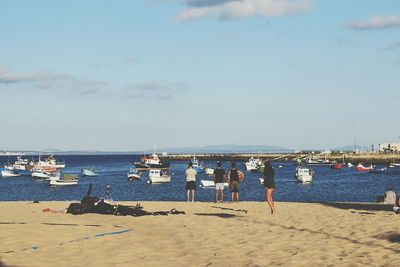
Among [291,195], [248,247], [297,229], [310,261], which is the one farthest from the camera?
[291,195]

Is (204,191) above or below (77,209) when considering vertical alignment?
below

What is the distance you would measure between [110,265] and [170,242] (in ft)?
8.77

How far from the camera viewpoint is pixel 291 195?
2094 inches

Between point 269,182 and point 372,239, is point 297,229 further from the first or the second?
point 269,182

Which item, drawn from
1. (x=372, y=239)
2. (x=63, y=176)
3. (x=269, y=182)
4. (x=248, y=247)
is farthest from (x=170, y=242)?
(x=63, y=176)

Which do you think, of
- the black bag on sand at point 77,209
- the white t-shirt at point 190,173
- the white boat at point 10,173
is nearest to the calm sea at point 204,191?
the white t-shirt at point 190,173

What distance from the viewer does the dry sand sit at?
33.7 ft

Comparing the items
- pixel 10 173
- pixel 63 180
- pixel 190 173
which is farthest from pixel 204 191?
pixel 10 173

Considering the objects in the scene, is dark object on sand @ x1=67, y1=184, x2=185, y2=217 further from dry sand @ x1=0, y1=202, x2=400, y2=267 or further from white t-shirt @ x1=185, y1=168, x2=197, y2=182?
white t-shirt @ x1=185, y1=168, x2=197, y2=182

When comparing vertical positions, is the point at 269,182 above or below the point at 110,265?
above

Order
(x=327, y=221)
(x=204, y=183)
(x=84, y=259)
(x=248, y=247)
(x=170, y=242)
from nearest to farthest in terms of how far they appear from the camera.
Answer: (x=84, y=259) < (x=248, y=247) < (x=170, y=242) < (x=327, y=221) < (x=204, y=183)

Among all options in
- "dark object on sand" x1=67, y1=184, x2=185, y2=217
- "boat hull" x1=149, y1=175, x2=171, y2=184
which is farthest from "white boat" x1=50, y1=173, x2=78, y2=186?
"dark object on sand" x1=67, y1=184, x2=185, y2=217

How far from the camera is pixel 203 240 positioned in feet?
41.7

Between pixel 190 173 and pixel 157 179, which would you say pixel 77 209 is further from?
pixel 157 179
